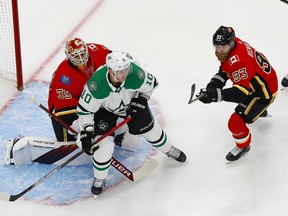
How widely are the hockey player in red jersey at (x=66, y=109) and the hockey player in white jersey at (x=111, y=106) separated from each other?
7.2 inches

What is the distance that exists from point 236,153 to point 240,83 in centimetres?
51

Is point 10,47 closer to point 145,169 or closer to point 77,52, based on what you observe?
point 77,52

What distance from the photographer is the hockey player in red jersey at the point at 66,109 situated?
9.80ft

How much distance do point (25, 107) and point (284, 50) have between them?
80.0 inches

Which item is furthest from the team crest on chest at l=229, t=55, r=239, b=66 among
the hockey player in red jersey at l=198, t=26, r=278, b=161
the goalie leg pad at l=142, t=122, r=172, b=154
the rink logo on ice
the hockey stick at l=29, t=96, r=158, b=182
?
the rink logo on ice

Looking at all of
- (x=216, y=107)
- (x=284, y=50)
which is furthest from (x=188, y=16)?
(x=216, y=107)

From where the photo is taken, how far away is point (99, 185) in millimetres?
3016

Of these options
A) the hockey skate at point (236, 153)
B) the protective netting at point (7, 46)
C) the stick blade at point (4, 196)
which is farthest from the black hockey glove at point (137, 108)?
the protective netting at point (7, 46)

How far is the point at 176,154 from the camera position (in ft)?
10.5

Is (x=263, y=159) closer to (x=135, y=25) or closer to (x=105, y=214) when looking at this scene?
(x=105, y=214)

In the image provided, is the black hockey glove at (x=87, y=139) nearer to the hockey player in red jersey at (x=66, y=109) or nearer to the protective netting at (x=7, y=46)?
the hockey player in red jersey at (x=66, y=109)

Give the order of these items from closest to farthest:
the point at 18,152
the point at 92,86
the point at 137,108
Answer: the point at 92,86
the point at 137,108
the point at 18,152

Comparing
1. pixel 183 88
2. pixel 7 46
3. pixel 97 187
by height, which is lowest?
pixel 7 46

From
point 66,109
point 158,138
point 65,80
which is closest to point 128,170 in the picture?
point 158,138
